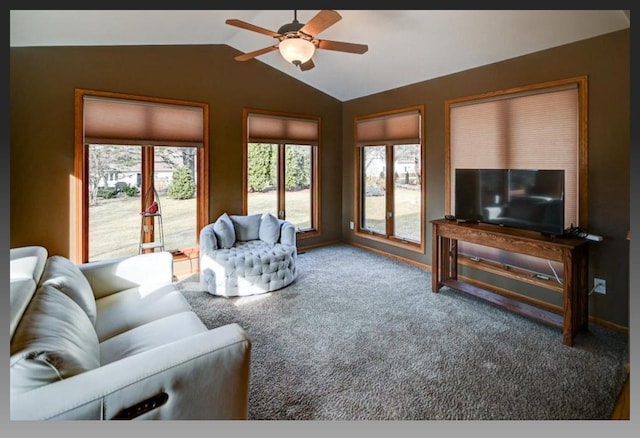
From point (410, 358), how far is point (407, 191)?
2.83 meters

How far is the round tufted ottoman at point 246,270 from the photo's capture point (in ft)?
11.5

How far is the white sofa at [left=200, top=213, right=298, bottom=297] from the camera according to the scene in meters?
3.50

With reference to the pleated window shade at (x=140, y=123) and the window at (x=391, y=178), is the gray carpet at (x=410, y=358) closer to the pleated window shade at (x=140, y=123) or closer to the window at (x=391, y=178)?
the window at (x=391, y=178)

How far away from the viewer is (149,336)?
6.09ft

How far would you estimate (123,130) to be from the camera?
382 centimetres

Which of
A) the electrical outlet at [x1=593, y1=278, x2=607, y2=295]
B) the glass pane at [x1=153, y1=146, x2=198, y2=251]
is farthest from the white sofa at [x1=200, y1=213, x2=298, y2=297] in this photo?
the electrical outlet at [x1=593, y1=278, x2=607, y2=295]

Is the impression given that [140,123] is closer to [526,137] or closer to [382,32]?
[382,32]

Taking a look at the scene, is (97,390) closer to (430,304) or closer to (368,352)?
(368,352)

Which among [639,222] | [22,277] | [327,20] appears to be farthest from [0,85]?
[639,222]

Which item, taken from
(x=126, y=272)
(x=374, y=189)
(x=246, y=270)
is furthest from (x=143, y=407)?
(x=374, y=189)

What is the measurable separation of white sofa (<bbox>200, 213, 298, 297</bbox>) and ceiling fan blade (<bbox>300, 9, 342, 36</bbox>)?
2146mm

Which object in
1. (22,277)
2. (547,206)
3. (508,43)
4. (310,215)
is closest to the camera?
(22,277)

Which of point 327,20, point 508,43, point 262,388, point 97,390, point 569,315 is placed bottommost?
point 262,388

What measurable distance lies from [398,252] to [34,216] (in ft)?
13.9
